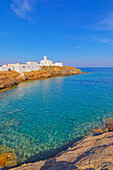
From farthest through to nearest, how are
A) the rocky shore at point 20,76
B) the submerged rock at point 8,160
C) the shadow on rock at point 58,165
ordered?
the rocky shore at point 20,76
the submerged rock at point 8,160
the shadow on rock at point 58,165

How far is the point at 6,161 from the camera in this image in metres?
10.0

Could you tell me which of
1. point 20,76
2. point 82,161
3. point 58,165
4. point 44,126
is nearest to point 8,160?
point 58,165

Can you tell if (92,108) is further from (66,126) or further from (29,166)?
(29,166)

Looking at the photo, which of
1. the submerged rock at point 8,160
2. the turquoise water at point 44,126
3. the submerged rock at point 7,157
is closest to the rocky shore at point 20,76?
the turquoise water at point 44,126

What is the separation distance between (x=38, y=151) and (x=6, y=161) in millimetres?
3248

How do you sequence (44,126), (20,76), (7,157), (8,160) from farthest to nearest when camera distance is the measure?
(20,76) → (44,126) → (7,157) → (8,160)

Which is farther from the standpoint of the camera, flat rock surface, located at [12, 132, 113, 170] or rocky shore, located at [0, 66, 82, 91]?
rocky shore, located at [0, 66, 82, 91]

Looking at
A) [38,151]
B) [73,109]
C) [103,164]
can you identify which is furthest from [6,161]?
[73,109]

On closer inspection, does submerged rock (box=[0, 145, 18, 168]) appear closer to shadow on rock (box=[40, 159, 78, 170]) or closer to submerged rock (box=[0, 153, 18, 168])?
submerged rock (box=[0, 153, 18, 168])

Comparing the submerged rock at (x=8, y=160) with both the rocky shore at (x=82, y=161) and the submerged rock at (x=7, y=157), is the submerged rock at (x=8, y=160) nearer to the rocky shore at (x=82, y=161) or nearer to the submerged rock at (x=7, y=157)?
the submerged rock at (x=7, y=157)

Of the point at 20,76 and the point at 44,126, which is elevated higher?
the point at 20,76

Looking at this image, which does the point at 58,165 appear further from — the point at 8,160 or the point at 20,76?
the point at 20,76

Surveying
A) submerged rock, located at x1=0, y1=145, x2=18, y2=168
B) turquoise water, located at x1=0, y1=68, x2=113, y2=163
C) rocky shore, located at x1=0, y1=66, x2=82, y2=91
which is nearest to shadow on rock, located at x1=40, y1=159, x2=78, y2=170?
turquoise water, located at x1=0, y1=68, x2=113, y2=163

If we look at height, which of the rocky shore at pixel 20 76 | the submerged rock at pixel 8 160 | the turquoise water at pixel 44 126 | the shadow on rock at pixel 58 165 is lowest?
the submerged rock at pixel 8 160
